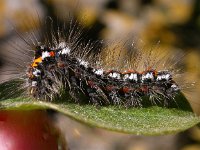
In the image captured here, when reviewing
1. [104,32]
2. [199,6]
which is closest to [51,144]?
[199,6]

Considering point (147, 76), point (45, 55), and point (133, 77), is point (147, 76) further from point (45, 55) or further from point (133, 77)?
point (45, 55)

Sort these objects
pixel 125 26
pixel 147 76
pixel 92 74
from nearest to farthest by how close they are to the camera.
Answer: pixel 92 74 → pixel 147 76 → pixel 125 26

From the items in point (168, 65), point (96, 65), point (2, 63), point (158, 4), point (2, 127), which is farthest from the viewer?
point (158, 4)

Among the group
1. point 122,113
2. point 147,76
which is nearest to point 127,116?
point 122,113

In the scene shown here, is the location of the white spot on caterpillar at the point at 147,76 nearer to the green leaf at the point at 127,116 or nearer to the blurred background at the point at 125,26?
the green leaf at the point at 127,116

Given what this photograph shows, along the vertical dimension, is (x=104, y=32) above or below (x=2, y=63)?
above

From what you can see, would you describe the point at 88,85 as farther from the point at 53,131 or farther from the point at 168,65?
the point at 168,65
